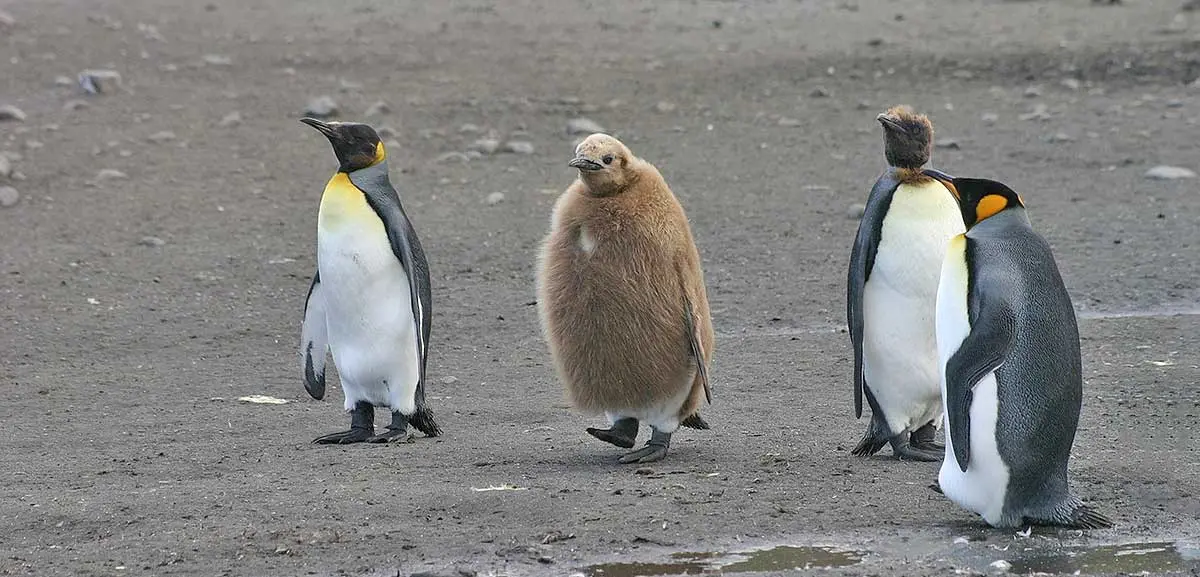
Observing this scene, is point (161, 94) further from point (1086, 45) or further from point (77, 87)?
point (1086, 45)

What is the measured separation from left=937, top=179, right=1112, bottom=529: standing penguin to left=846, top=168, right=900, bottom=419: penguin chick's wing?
2.53 feet

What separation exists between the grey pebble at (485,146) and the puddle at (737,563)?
6977 millimetres

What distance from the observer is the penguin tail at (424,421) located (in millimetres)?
5605

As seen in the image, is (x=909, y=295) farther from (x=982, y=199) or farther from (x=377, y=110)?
(x=377, y=110)

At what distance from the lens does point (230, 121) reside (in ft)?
39.0

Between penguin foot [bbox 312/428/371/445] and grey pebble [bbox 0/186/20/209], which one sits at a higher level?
grey pebble [bbox 0/186/20/209]

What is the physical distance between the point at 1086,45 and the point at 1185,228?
5.94m

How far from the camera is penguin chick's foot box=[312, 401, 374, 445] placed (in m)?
5.51

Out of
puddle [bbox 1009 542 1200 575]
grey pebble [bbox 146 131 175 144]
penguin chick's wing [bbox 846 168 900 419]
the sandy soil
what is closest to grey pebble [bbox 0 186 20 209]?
the sandy soil

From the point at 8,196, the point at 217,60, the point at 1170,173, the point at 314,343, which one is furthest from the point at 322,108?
the point at 314,343

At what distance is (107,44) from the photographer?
14758 mm

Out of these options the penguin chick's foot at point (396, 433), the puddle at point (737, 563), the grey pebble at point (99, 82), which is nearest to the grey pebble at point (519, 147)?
the grey pebble at point (99, 82)

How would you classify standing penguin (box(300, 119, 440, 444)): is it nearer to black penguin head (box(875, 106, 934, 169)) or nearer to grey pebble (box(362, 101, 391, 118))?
black penguin head (box(875, 106, 934, 169))

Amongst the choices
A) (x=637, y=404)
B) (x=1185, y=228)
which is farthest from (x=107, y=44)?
(x=637, y=404)
